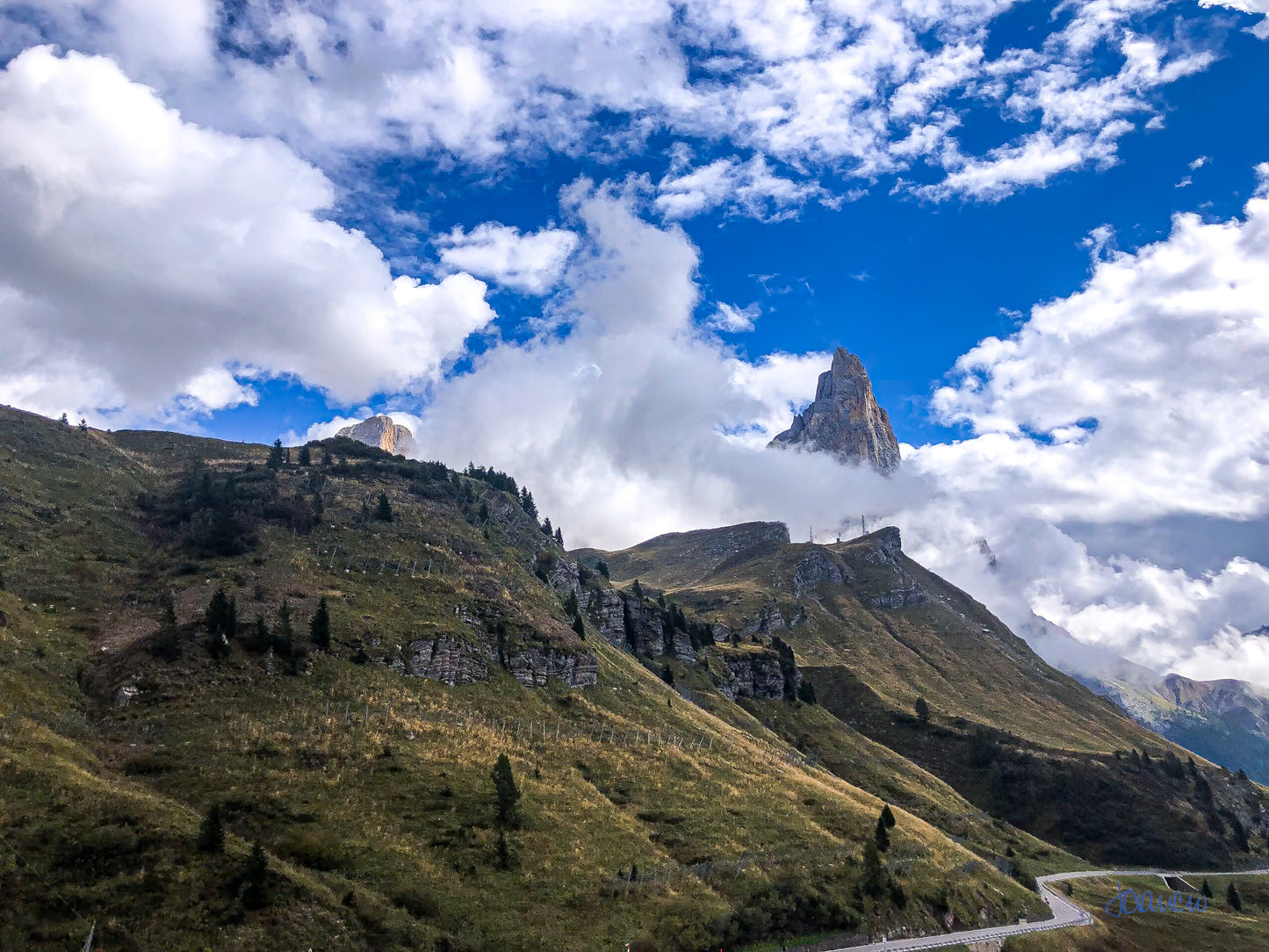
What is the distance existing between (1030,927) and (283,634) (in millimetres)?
105954

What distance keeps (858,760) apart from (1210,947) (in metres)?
79.0

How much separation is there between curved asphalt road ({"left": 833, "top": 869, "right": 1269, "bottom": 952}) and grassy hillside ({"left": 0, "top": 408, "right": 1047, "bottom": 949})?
8.18ft

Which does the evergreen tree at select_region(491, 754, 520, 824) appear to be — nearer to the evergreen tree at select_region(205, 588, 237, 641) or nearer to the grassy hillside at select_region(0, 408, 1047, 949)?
the grassy hillside at select_region(0, 408, 1047, 949)

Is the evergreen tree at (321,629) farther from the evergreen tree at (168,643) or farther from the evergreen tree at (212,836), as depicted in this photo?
the evergreen tree at (212,836)

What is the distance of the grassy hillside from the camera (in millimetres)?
53094

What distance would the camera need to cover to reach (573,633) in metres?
149

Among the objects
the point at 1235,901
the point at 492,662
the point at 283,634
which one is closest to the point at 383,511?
the point at 492,662

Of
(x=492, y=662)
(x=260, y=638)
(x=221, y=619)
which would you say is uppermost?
(x=221, y=619)

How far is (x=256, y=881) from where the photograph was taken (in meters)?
51.7

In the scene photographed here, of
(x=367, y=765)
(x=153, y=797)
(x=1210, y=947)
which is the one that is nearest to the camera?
(x=153, y=797)

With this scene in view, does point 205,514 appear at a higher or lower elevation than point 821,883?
higher

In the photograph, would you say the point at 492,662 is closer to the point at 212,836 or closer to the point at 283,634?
the point at 283,634

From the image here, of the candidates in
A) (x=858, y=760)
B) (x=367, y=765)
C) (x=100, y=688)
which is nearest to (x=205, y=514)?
(x=100, y=688)

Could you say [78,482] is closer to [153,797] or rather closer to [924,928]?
[153,797]
